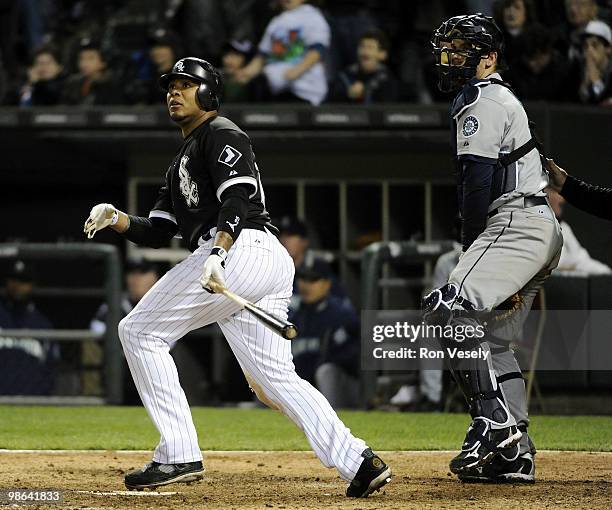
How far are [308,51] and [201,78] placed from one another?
5310 mm

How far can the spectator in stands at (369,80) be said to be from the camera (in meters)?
9.86

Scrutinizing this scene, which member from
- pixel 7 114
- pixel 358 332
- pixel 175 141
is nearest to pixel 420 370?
pixel 358 332

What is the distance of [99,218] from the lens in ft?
16.5

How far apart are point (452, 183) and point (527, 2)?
5.08 feet

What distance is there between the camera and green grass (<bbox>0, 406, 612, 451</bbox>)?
6.77 meters

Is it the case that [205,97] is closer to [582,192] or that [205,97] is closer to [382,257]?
[582,192]

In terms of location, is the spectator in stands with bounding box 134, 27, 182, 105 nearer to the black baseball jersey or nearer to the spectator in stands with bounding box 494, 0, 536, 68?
the spectator in stands with bounding box 494, 0, 536, 68

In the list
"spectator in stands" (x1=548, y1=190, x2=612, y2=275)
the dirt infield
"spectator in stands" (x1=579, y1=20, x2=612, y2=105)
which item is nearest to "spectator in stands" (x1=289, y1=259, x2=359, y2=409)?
"spectator in stands" (x1=548, y1=190, x2=612, y2=275)

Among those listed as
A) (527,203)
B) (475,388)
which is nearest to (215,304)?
(475,388)

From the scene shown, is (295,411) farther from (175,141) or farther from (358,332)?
(175,141)

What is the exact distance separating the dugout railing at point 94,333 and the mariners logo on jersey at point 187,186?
4480mm

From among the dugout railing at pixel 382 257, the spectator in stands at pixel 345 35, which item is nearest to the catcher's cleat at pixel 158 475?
the dugout railing at pixel 382 257

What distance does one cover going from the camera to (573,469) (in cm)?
564

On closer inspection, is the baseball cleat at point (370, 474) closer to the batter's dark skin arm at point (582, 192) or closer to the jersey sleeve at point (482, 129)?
the jersey sleeve at point (482, 129)
